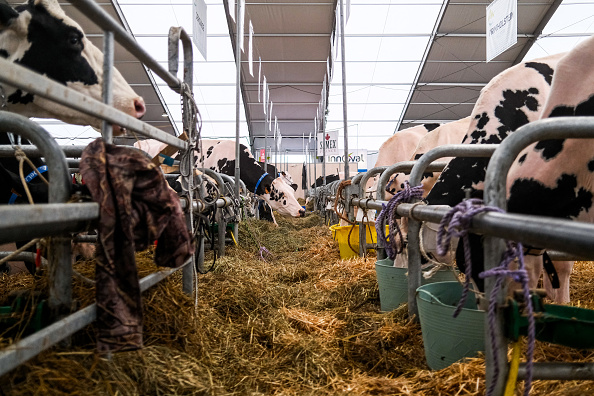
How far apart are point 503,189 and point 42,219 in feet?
3.64

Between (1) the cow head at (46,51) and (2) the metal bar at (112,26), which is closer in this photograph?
(2) the metal bar at (112,26)

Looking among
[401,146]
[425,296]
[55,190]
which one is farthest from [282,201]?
[55,190]

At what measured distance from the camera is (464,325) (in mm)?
1715

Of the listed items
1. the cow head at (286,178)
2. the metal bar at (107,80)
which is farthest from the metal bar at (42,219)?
the cow head at (286,178)

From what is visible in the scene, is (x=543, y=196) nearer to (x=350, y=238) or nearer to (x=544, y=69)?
(x=544, y=69)

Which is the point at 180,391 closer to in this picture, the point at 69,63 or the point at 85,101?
the point at 85,101

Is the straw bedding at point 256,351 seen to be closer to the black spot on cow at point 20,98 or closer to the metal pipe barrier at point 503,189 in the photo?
the metal pipe barrier at point 503,189

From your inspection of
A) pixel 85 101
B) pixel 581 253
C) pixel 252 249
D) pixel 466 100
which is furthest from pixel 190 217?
pixel 466 100

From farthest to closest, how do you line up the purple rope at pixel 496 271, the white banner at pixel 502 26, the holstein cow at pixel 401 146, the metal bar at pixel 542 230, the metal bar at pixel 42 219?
the holstein cow at pixel 401 146, the white banner at pixel 502 26, the purple rope at pixel 496 271, the metal bar at pixel 42 219, the metal bar at pixel 542 230

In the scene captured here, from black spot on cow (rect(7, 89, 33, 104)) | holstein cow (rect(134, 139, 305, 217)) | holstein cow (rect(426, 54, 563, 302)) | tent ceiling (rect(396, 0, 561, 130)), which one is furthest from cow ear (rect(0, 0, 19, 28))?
tent ceiling (rect(396, 0, 561, 130))

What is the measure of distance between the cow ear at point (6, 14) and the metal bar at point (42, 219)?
1.86m

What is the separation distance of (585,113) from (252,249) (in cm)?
431

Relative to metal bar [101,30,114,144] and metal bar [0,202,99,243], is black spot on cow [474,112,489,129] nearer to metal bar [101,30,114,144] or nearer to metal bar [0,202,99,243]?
metal bar [101,30,114,144]

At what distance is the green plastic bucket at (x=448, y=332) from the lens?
5.59 ft
